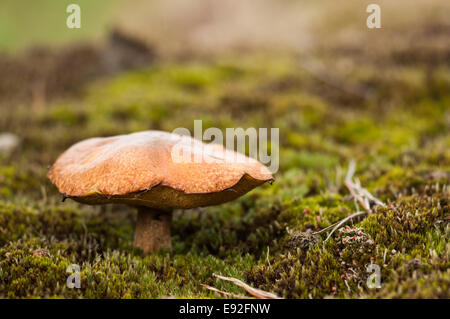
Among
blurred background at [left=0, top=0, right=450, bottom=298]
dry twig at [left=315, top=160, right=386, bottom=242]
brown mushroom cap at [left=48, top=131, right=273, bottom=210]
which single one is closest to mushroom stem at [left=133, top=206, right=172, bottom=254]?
blurred background at [left=0, top=0, right=450, bottom=298]

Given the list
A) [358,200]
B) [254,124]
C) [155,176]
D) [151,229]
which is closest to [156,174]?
[155,176]

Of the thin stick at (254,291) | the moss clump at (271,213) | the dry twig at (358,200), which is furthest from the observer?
the dry twig at (358,200)

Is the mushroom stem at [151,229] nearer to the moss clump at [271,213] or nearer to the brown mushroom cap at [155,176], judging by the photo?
the moss clump at [271,213]

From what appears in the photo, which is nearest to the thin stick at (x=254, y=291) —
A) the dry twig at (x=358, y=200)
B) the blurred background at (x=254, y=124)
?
the blurred background at (x=254, y=124)

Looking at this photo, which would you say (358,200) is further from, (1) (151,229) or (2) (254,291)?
(1) (151,229)

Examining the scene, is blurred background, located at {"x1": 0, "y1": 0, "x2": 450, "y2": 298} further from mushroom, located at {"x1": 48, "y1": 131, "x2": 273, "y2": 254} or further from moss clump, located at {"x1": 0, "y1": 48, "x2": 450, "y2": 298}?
mushroom, located at {"x1": 48, "y1": 131, "x2": 273, "y2": 254}

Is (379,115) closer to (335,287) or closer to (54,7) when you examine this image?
(335,287)

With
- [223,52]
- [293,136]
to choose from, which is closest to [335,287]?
[293,136]
